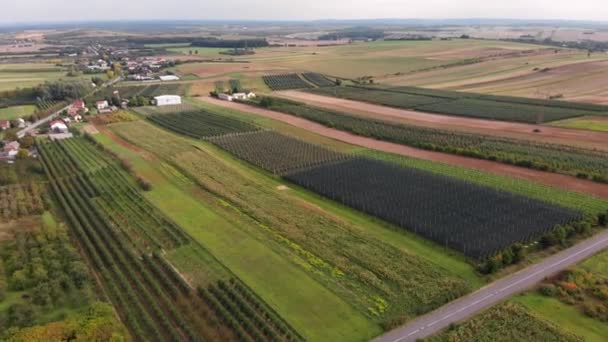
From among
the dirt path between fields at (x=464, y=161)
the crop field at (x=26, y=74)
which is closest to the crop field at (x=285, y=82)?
the dirt path between fields at (x=464, y=161)

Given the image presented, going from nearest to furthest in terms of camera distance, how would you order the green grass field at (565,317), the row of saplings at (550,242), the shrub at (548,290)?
1. the green grass field at (565,317)
2. the shrub at (548,290)
3. the row of saplings at (550,242)

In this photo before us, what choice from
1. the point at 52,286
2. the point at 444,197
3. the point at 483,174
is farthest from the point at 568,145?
Result: the point at 52,286

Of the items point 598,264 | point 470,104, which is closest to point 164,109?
point 470,104

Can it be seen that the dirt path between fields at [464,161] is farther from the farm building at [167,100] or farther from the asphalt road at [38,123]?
the asphalt road at [38,123]

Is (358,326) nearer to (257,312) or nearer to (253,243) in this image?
(257,312)

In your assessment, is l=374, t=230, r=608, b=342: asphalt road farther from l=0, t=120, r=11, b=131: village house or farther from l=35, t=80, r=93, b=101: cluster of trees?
l=35, t=80, r=93, b=101: cluster of trees

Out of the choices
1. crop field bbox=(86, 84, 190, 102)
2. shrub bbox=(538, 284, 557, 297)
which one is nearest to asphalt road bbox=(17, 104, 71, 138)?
crop field bbox=(86, 84, 190, 102)
